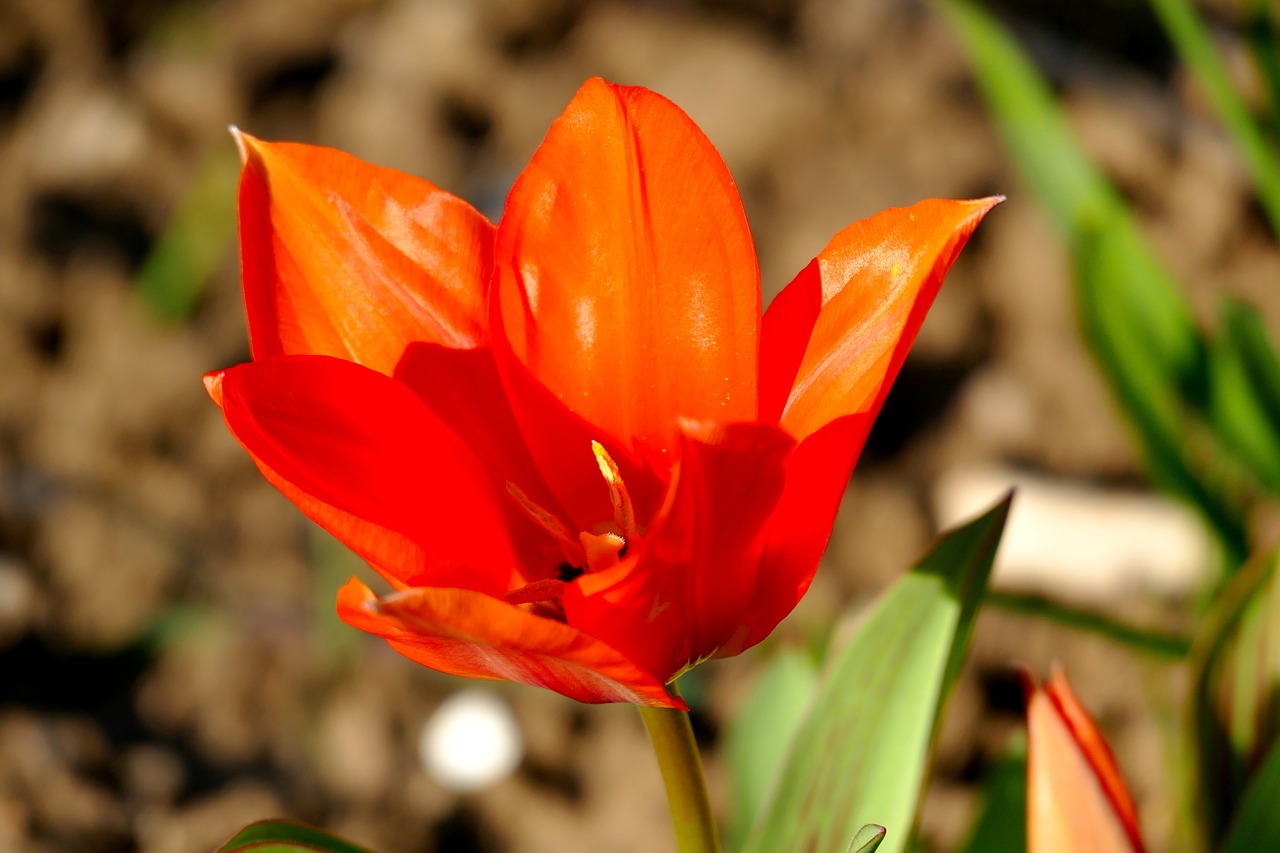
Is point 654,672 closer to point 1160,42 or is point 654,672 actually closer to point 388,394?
point 388,394

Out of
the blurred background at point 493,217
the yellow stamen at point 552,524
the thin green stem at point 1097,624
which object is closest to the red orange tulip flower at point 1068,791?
the yellow stamen at point 552,524

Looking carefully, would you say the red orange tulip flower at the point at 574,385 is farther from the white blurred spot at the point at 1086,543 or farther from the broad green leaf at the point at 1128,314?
the white blurred spot at the point at 1086,543

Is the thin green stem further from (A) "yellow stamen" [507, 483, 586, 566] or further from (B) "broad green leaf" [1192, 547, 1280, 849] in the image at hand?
(A) "yellow stamen" [507, 483, 586, 566]

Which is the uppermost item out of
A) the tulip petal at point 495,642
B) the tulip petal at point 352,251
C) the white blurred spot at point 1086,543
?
the tulip petal at point 352,251

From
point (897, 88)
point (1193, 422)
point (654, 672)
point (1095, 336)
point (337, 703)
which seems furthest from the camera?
point (897, 88)

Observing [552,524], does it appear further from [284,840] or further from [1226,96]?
[1226,96]

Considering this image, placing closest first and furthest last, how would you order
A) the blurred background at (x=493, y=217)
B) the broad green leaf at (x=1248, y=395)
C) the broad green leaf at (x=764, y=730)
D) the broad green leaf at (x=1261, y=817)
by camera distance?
the broad green leaf at (x=1261, y=817), the broad green leaf at (x=764, y=730), the broad green leaf at (x=1248, y=395), the blurred background at (x=493, y=217)

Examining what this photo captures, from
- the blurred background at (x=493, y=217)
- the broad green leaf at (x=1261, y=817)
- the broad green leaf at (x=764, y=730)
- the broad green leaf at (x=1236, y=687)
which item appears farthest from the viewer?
the blurred background at (x=493, y=217)

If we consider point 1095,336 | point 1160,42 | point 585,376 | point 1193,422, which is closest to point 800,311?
point 585,376

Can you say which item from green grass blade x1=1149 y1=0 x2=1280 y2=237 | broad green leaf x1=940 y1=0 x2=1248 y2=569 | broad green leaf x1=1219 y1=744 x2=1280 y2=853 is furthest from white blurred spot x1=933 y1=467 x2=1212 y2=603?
broad green leaf x1=1219 y1=744 x2=1280 y2=853
